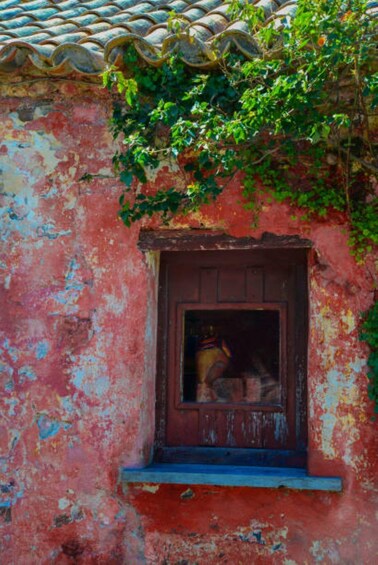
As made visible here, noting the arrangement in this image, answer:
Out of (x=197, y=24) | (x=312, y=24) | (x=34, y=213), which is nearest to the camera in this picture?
(x=312, y=24)

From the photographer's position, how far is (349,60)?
3.90 m

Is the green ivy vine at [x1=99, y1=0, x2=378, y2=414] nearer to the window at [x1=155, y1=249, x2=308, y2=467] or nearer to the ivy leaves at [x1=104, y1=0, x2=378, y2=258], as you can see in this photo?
the ivy leaves at [x1=104, y1=0, x2=378, y2=258]

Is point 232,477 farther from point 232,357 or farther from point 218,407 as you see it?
point 232,357

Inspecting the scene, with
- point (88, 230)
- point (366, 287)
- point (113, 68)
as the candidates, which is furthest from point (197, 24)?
point (366, 287)

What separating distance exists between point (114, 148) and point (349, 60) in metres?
1.56

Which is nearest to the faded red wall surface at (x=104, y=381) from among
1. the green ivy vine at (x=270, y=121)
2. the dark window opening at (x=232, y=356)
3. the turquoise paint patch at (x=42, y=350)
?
the turquoise paint patch at (x=42, y=350)

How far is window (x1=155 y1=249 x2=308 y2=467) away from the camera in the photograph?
4684mm

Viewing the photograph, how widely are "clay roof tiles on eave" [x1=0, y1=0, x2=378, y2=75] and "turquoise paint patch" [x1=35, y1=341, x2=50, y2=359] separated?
163 centimetres

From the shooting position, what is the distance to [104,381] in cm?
464

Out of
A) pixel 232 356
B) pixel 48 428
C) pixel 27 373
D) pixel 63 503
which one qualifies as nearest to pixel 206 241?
pixel 232 356

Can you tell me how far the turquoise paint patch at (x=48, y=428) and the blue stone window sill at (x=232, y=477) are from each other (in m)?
0.49

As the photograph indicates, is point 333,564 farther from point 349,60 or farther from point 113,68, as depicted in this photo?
point 113,68

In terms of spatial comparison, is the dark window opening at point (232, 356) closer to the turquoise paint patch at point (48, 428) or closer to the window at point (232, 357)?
the window at point (232, 357)

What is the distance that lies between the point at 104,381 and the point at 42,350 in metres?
0.43
